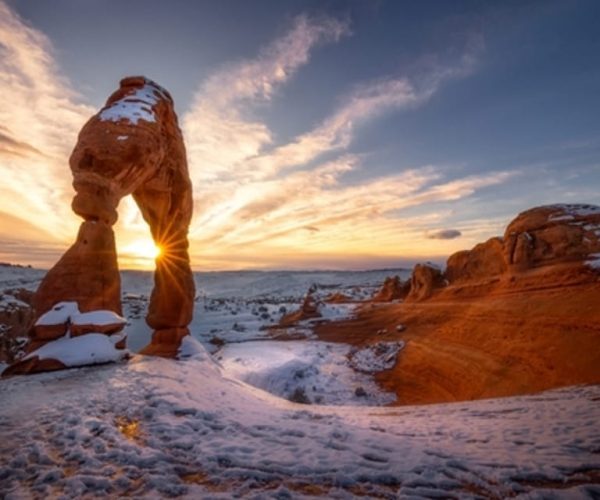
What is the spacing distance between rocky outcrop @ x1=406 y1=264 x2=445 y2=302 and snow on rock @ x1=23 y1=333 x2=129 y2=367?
22088mm

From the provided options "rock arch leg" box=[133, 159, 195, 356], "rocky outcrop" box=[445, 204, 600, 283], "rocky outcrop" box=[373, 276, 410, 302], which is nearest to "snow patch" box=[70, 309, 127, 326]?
"rock arch leg" box=[133, 159, 195, 356]

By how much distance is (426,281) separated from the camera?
25.8 metres

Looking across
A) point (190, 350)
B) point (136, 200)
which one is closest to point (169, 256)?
point (136, 200)

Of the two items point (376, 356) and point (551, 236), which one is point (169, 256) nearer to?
point (376, 356)

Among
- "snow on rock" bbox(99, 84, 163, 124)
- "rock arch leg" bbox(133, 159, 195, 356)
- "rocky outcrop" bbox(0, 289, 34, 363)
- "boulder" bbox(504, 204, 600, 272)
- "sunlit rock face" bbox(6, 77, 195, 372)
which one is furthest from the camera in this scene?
"boulder" bbox(504, 204, 600, 272)

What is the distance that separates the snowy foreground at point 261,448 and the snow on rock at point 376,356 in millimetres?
11484

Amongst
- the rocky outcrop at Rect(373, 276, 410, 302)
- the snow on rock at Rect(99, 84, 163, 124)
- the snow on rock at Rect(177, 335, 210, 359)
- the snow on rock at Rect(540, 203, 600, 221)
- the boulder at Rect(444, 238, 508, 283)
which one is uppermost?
the snow on rock at Rect(99, 84, 163, 124)

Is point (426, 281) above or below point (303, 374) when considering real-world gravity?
above

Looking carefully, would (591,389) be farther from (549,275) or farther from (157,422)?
(157,422)

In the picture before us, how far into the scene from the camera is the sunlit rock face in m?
10.0

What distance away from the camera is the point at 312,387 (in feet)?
49.4

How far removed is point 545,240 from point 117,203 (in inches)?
792

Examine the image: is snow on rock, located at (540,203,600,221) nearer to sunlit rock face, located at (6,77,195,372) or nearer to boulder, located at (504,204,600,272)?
Answer: boulder, located at (504,204,600,272)

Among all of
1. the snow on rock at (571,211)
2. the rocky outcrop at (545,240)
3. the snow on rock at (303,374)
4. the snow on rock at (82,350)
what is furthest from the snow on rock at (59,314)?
the snow on rock at (571,211)
